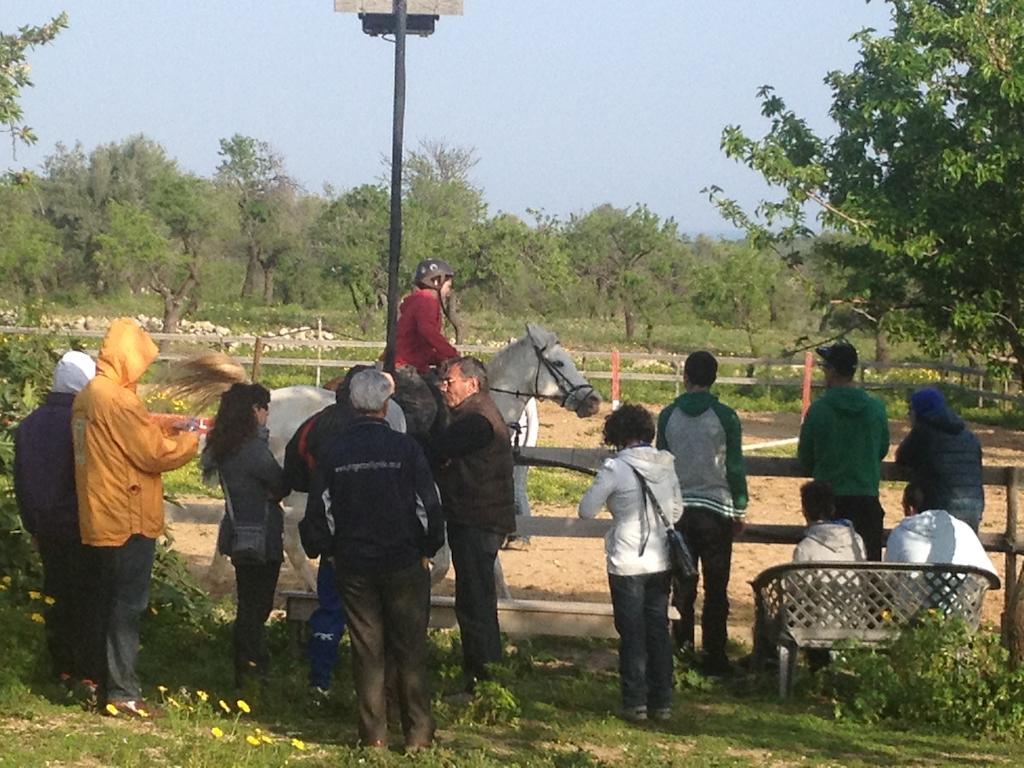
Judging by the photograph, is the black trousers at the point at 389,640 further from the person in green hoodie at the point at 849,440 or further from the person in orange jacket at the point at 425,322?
the person in orange jacket at the point at 425,322

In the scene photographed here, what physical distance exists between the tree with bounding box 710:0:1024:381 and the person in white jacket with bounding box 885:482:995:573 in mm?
7672

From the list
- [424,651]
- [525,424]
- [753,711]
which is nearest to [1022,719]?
[753,711]

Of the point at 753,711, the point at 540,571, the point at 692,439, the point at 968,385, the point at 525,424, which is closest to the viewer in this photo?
the point at 753,711

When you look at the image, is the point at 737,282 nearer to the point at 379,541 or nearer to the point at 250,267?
the point at 250,267

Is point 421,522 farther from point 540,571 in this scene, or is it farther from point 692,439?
point 540,571

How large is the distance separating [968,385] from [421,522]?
2496 centimetres

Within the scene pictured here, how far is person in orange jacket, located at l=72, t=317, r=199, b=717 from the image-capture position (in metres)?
6.18

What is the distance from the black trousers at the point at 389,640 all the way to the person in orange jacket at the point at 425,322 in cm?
344

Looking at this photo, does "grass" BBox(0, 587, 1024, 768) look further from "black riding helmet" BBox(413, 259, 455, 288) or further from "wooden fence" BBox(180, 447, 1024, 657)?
"black riding helmet" BBox(413, 259, 455, 288)

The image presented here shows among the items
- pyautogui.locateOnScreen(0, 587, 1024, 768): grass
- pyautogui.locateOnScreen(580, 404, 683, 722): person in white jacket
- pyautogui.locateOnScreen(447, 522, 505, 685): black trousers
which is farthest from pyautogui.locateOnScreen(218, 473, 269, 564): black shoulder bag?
pyautogui.locateOnScreen(580, 404, 683, 722): person in white jacket

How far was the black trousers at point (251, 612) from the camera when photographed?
21.9 ft

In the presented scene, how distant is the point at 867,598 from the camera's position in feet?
22.6

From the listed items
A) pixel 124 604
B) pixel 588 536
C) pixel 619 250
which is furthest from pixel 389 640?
pixel 619 250

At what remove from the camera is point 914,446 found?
7965 mm
